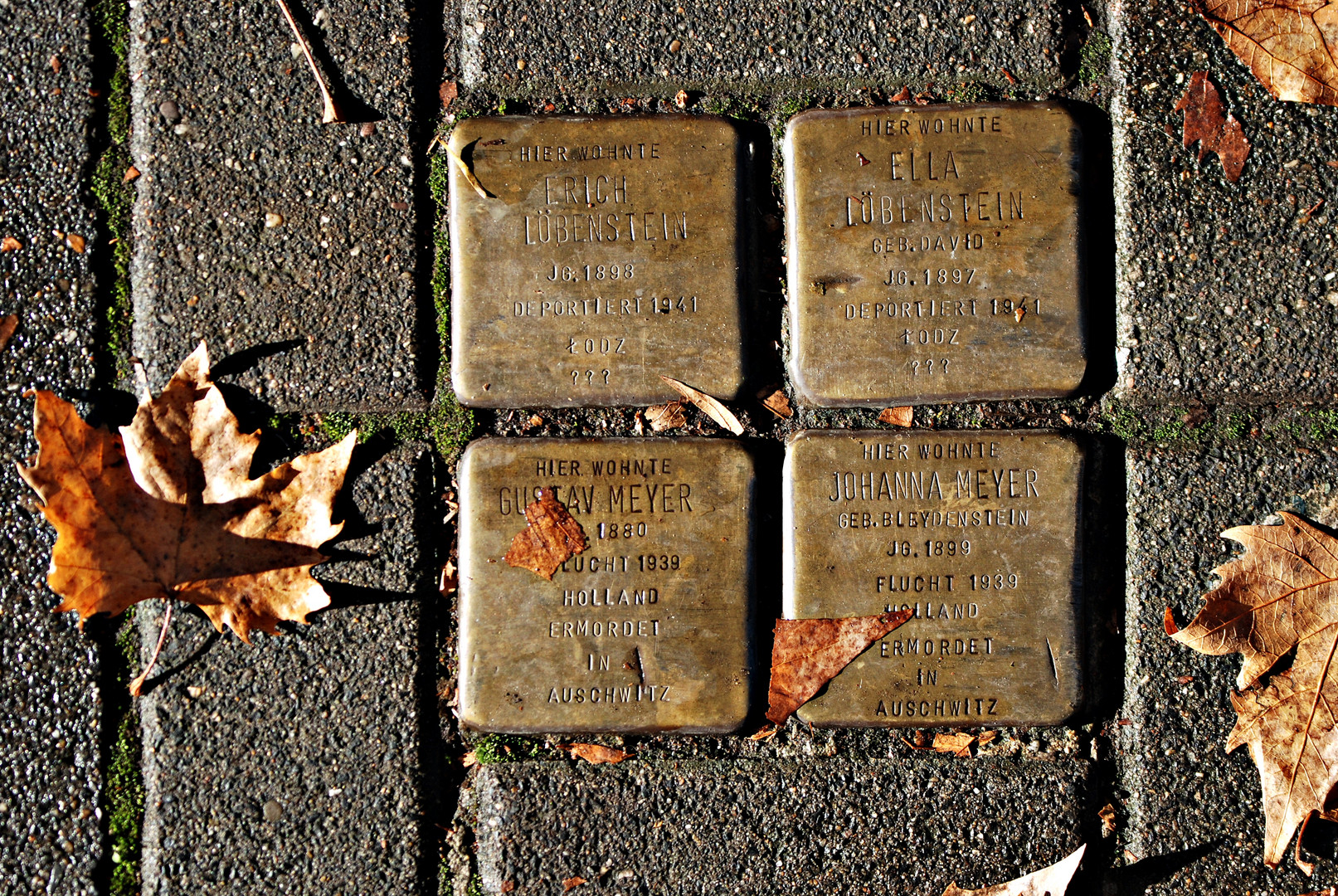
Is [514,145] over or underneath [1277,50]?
underneath

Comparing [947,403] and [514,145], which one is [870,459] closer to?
[947,403]

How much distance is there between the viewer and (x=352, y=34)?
204 cm

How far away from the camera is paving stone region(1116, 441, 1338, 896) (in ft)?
6.45

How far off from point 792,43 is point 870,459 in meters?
0.96

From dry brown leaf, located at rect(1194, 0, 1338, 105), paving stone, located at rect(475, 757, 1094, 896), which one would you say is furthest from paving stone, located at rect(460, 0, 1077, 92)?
paving stone, located at rect(475, 757, 1094, 896)

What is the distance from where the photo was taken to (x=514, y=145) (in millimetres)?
1964

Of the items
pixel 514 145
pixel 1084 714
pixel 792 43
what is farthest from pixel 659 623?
pixel 792 43

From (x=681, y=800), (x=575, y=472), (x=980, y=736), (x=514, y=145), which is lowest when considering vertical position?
(x=681, y=800)

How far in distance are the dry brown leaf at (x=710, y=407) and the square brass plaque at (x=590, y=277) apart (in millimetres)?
15

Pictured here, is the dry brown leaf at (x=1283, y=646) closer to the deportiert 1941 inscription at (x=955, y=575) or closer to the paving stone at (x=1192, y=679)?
the paving stone at (x=1192, y=679)

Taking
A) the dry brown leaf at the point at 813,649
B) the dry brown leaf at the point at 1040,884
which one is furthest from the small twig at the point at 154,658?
the dry brown leaf at the point at 1040,884

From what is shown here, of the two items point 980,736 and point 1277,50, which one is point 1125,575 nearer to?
point 980,736

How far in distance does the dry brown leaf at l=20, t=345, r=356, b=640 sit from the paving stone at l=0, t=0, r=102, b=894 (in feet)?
0.47

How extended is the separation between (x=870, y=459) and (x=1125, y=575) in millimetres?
640
